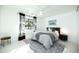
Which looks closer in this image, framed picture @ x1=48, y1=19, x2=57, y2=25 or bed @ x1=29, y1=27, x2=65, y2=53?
bed @ x1=29, y1=27, x2=65, y2=53

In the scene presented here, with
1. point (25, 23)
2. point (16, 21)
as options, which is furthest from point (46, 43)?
point (16, 21)

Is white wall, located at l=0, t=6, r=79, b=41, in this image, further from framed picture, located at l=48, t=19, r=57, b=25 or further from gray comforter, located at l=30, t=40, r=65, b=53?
gray comforter, located at l=30, t=40, r=65, b=53

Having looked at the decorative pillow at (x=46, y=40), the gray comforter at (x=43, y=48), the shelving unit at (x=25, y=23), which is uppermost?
the shelving unit at (x=25, y=23)

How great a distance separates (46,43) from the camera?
1434 millimetres

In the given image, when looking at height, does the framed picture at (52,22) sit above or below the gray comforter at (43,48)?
above

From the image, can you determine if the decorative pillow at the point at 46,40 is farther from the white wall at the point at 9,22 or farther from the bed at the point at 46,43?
the white wall at the point at 9,22

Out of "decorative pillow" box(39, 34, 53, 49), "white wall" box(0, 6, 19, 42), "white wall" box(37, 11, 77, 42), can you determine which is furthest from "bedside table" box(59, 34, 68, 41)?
"white wall" box(0, 6, 19, 42)

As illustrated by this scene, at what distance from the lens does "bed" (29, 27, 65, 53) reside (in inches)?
55.5

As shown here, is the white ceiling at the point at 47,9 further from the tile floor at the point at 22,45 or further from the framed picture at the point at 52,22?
the tile floor at the point at 22,45

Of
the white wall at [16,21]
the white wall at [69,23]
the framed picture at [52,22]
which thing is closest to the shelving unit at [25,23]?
the white wall at [16,21]

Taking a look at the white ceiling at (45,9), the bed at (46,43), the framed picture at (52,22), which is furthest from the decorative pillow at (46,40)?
the white ceiling at (45,9)

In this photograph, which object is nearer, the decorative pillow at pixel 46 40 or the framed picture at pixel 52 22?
the decorative pillow at pixel 46 40

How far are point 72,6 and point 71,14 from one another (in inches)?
5.7

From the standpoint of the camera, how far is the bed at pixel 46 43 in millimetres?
1410
